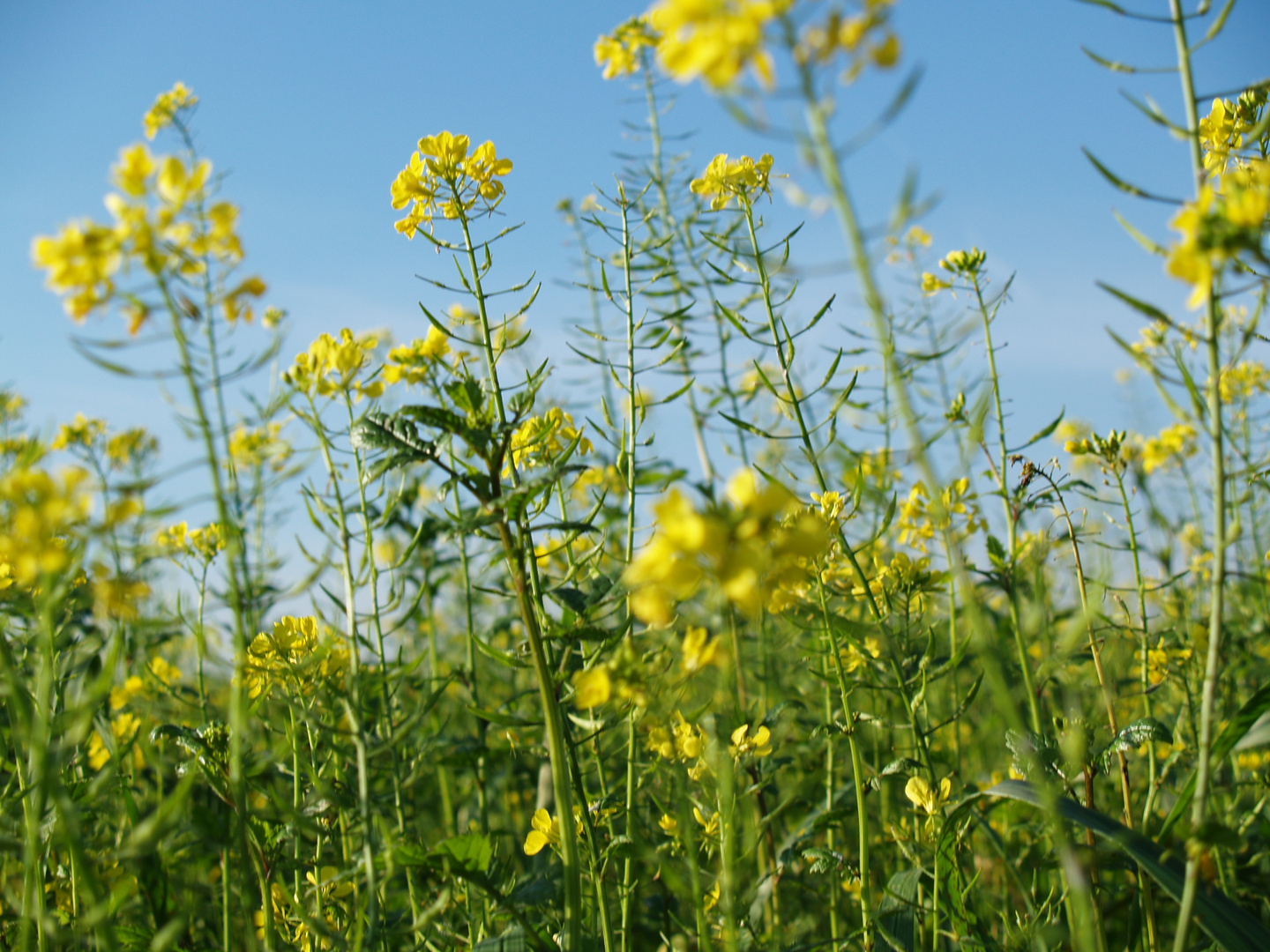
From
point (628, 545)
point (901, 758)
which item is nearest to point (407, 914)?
point (628, 545)

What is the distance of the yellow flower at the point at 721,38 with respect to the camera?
771mm

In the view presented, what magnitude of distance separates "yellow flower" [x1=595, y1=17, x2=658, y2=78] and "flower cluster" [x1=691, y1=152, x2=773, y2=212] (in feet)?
4.45

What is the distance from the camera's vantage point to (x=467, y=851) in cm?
135

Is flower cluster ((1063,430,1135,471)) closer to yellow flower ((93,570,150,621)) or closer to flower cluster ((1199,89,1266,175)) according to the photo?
flower cluster ((1199,89,1266,175))

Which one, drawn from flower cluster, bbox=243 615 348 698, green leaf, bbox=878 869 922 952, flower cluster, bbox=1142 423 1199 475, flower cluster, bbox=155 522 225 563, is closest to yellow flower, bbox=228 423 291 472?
flower cluster, bbox=155 522 225 563

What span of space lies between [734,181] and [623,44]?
1.56m

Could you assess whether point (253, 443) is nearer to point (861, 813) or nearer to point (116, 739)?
point (116, 739)

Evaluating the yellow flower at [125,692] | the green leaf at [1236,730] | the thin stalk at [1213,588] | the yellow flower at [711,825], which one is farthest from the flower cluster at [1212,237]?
the yellow flower at [125,692]

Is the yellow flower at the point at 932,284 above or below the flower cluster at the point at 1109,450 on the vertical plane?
above

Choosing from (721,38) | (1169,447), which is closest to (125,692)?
(721,38)

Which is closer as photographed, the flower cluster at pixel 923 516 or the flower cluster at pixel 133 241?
the flower cluster at pixel 133 241

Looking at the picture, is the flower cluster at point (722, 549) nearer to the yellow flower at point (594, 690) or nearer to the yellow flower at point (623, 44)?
the yellow flower at point (594, 690)

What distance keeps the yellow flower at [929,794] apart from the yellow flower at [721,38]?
1.42 metres

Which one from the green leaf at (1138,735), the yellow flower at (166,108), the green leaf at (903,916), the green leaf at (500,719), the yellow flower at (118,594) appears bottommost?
the green leaf at (903,916)
